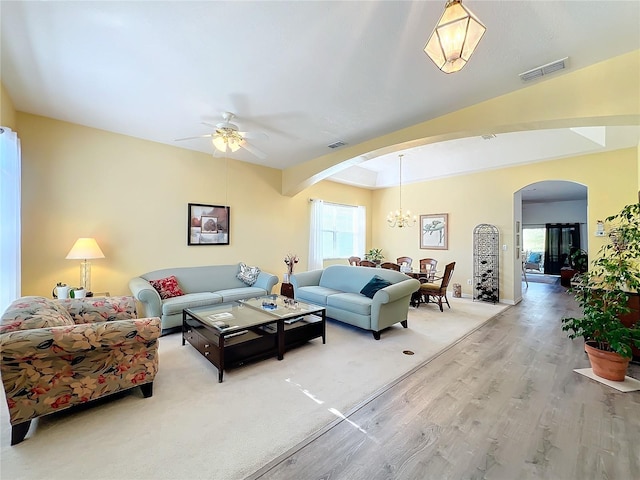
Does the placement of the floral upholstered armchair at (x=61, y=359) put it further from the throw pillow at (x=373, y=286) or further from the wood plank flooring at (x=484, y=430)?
the throw pillow at (x=373, y=286)

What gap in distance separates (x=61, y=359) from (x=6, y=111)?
121 inches

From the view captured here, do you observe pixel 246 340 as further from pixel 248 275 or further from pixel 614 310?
pixel 614 310

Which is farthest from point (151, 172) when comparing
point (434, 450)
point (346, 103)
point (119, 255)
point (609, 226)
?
point (609, 226)

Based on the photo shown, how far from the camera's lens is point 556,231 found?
10461 millimetres

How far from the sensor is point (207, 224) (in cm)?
513

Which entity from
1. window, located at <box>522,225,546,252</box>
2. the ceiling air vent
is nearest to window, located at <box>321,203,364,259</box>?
the ceiling air vent

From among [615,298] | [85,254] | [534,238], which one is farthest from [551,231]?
[85,254]

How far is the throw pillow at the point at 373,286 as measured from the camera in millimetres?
4145

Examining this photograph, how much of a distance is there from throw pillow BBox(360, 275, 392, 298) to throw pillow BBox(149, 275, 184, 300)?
3.04 m

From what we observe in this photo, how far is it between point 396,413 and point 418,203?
6185 millimetres

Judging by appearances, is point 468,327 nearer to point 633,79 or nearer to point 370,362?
point 370,362

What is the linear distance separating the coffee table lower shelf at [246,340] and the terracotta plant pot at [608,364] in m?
2.94

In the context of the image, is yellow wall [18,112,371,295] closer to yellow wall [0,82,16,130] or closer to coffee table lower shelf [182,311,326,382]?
yellow wall [0,82,16,130]

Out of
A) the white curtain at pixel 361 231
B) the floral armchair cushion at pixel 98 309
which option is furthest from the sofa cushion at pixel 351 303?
the white curtain at pixel 361 231
